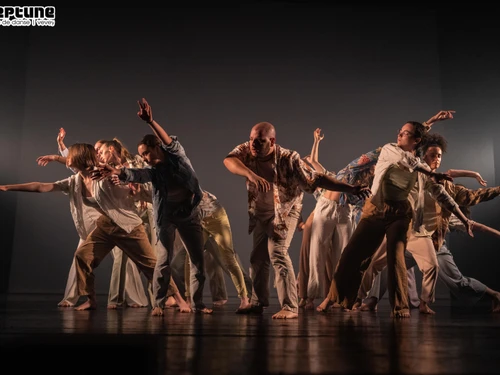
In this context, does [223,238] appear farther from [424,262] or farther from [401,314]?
[401,314]

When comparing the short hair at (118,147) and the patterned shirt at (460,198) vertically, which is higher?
the short hair at (118,147)

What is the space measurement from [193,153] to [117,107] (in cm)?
123

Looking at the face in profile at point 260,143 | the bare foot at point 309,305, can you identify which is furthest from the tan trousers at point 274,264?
the bare foot at point 309,305

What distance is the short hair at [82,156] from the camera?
5660 millimetres

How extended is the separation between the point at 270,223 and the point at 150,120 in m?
1.12

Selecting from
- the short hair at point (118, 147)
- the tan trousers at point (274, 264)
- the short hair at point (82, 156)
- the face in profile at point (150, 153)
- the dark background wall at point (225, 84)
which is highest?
the dark background wall at point (225, 84)

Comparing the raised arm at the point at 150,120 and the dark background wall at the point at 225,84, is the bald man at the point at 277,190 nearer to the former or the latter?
the raised arm at the point at 150,120

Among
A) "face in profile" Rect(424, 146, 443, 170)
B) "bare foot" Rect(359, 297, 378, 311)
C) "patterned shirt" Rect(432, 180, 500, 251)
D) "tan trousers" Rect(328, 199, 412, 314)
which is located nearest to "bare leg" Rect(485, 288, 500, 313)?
"patterned shirt" Rect(432, 180, 500, 251)

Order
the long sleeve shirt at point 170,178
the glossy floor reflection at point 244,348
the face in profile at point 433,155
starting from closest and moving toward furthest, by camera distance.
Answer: the glossy floor reflection at point 244,348
the long sleeve shirt at point 170,178
the face in profile at point 433,155

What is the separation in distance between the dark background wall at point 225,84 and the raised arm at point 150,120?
444 cm

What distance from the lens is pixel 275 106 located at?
9117 mm

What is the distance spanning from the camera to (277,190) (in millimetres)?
4574

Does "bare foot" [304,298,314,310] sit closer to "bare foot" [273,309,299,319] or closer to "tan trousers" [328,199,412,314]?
"tan trousers" [328,199,412,314]

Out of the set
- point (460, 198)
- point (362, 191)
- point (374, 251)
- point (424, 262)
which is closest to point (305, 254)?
point (424, 262)
